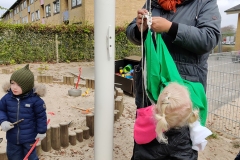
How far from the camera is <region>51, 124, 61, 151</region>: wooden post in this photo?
285cm

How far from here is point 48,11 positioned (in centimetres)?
2558

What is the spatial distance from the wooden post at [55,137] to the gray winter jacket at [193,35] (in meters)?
1.73

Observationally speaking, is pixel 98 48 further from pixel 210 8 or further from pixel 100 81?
pixel 210 8

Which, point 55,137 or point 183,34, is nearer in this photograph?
point 183,34

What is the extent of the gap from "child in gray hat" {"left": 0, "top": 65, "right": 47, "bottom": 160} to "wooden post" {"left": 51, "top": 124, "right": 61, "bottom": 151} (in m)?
0.62

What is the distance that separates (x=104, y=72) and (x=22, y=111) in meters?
0.93

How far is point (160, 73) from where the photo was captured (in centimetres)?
146

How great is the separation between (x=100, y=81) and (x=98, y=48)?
22 centimetres

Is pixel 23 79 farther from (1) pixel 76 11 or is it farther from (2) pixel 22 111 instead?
(1) pixel 76 11

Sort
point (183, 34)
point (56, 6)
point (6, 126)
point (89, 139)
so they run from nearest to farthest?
point (183, 34)
point (6, 126)
point (89, 139)
point (56, 6)

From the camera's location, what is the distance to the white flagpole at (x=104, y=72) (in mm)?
1588

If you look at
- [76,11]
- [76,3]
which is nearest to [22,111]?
[76,11]

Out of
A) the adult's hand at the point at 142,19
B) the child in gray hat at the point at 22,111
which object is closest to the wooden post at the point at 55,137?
the child in gray hat at the point at 22,111

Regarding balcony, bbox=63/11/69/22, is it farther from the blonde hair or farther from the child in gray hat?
the blonde hair
